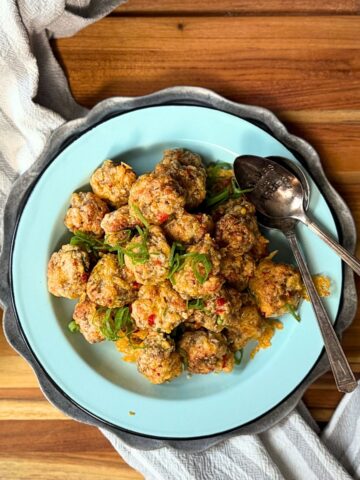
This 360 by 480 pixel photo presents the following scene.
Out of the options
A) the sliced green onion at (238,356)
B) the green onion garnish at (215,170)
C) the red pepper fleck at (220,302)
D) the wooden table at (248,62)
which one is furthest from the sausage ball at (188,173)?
the sliced green onion at (238,356)

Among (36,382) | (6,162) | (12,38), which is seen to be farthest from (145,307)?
Result: (12,38)

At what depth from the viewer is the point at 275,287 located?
195 cm

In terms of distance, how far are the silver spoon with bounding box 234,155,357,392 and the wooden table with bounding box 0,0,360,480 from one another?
0.98ft

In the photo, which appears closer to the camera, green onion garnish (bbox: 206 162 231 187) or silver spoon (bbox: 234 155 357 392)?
silver spoon (bbox: 234 155 357 392)

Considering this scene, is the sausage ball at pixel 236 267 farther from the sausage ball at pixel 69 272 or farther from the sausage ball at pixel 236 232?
the sausage ball at pixel 69 272

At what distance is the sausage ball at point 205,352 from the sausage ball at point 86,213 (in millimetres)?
485

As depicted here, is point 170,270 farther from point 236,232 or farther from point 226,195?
point 226,195

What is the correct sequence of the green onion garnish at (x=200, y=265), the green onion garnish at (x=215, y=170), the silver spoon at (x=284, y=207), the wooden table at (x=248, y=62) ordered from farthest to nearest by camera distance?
the wooden table at (x=248, y=62)
the green onion garnish at (x=215, y=170)
the silver spoon at (x=284, y=207)
the green onion garnish at (x=200, y=265)

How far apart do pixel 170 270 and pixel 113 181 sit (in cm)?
38

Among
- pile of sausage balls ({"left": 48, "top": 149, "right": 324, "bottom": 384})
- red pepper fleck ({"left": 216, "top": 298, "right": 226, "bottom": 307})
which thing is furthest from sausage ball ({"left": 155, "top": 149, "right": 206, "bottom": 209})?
red pepper fleck ({"left": 216, "top": 298, "right": 226, "bottom": 307})

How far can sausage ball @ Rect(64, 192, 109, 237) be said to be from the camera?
195 cm

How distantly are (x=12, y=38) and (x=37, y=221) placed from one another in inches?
26.9

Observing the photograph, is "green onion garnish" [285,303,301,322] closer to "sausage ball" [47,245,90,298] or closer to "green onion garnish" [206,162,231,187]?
"green onion garnish" [206,162,231,187]

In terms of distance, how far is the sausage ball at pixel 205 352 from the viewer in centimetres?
193
